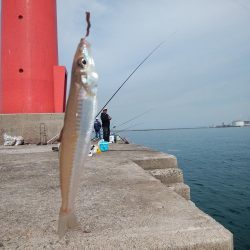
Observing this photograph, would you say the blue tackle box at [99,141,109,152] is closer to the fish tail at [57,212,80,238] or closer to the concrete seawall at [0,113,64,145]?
the concrete seawall at [0,113,64,145]

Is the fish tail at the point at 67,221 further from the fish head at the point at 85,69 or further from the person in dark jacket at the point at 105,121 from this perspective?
the person in dark jacket at the point at 105,121

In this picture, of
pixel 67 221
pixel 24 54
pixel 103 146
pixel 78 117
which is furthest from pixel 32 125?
pixel 78 117

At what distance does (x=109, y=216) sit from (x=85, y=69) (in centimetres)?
239

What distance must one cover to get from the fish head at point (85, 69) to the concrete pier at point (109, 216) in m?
1.78

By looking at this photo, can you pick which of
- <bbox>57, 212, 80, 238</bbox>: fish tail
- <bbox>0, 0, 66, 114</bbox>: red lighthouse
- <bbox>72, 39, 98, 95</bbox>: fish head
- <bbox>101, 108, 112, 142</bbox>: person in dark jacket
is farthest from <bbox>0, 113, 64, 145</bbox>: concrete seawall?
<bbox>72, 39, 98, 95</bbox>: fish head

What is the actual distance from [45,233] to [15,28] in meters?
12.4

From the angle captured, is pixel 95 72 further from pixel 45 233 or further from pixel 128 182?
pixel 128 182

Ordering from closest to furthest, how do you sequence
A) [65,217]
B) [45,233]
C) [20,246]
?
[65,217], [20,246], [45,233]

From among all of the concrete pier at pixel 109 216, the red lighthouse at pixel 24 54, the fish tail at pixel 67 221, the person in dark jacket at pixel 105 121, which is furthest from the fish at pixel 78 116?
the red lighthouse at pixel 24 54

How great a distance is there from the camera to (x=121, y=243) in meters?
2.83

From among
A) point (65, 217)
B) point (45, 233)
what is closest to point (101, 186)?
point (45, 233)

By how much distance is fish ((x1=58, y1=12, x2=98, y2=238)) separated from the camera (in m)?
1.57

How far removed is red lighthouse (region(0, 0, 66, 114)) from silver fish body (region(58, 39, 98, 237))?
12.6 meters

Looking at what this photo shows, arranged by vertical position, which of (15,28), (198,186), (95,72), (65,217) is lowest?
(198,186)
